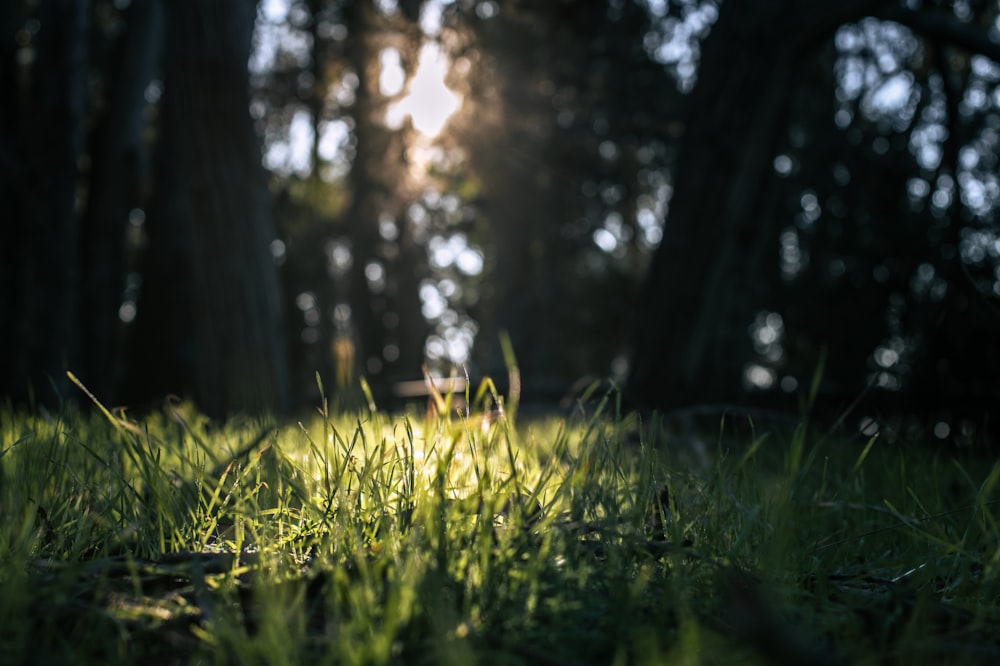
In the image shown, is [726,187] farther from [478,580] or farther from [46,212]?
[46,212]

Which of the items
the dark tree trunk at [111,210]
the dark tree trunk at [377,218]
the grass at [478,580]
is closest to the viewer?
the grass at [478,580]

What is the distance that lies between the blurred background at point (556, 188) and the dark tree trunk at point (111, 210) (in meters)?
0.03

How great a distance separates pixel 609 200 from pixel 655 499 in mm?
22873

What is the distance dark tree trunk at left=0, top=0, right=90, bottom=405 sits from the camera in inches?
352

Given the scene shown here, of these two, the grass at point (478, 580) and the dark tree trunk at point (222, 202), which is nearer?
the grass at point (478, 580)

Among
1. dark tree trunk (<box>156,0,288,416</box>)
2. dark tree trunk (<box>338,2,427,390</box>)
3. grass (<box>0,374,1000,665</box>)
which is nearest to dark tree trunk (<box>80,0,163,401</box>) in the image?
dark tree trunk (<box>338,2,427,390</box>)

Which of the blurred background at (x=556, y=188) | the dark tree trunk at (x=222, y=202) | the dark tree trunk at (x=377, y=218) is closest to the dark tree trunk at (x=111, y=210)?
the blurred background at (x=556, y=188)

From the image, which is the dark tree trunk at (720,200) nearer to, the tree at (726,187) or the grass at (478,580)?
the tree at (726,187)

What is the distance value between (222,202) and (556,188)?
17.1m

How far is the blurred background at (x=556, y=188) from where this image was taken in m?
6.80

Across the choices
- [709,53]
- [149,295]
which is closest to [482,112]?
[149,295]

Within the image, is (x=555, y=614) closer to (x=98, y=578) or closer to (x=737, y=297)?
(x=98, y=578)

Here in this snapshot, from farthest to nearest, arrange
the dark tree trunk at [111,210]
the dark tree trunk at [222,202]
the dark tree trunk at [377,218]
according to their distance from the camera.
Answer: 1. the dark tree trunk at [377,218]
2. the dark tree trunk at [111,210]
3. the dark tree trunk at [222,202]

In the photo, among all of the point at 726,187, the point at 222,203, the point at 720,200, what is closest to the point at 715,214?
the point at 720,200
